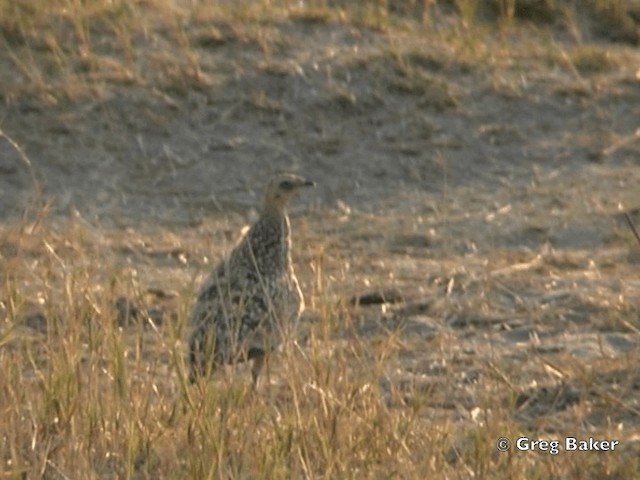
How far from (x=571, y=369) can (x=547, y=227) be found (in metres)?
2.60

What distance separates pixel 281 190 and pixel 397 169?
2.21 meters

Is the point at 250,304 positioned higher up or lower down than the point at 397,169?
higher up

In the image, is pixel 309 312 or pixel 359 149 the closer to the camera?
pixel 309 312

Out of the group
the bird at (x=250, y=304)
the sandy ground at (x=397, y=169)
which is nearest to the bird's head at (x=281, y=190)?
the bird at (x=250, y=304)

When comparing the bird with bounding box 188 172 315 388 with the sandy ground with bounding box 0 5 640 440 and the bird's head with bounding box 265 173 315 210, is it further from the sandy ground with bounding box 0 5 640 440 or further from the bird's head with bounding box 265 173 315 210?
the sandy ground with bounding box 0 5 640 440

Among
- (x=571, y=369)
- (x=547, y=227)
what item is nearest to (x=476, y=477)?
(x=571, y=369)

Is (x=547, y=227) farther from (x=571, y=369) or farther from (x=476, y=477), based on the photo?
(x=476, y=477)

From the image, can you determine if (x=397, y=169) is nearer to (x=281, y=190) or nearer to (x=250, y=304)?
(x=281, y=190)

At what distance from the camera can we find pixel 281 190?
364 inches

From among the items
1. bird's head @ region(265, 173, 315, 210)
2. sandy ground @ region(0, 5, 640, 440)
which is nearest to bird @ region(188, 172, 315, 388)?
bird's head @ region(265, 173, 315, 210)

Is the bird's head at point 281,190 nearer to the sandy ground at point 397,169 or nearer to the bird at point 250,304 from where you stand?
the bird at point 250,304

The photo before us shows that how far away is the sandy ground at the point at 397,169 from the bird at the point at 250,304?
35 centimetres

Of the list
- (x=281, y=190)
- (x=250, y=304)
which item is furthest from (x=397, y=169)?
(x=250, y=304)

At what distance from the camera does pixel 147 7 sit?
12.4 m
